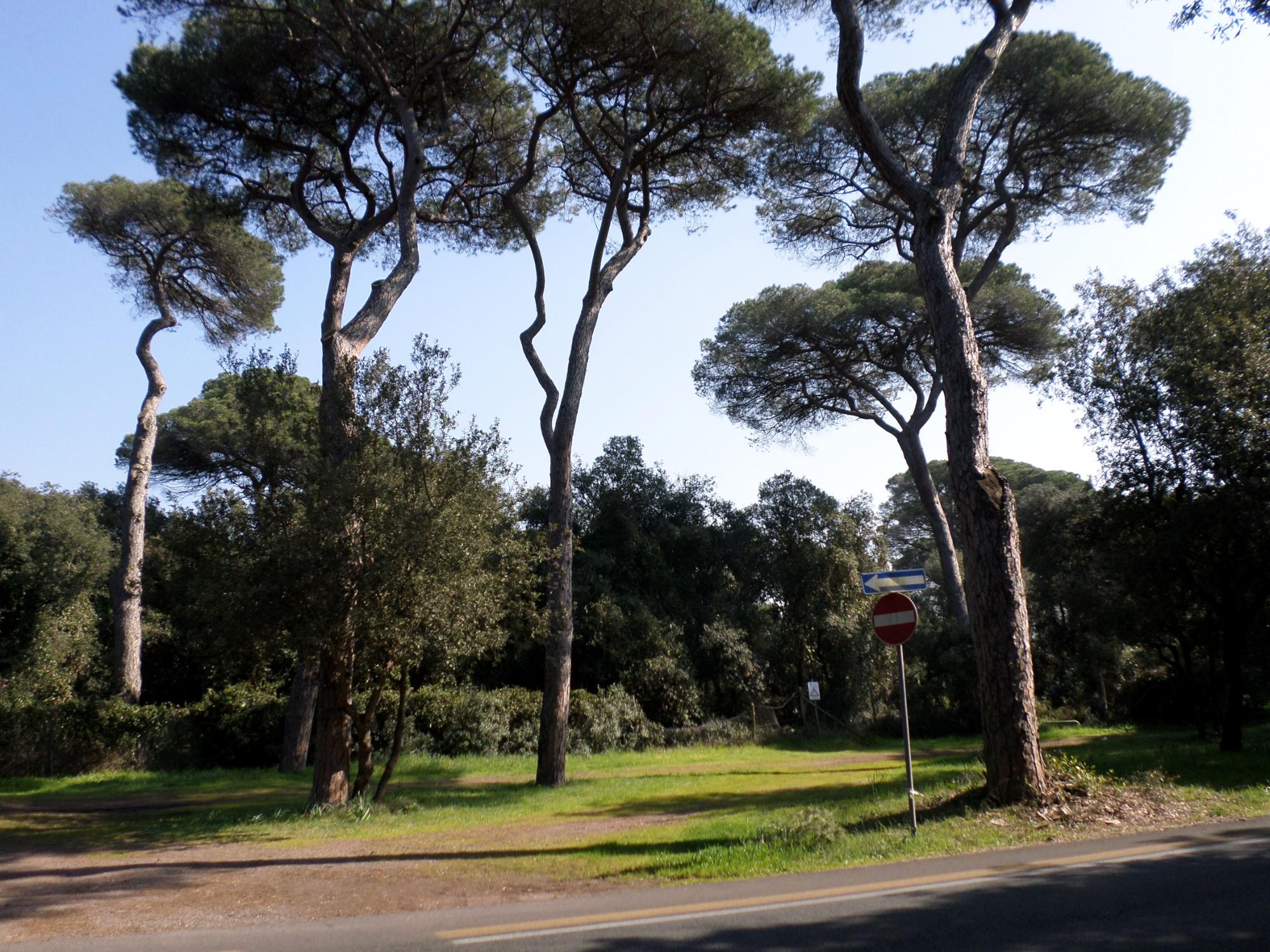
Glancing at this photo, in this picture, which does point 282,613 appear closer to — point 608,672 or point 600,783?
point 600,783

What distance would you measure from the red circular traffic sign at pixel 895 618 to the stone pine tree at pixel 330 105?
28.9ft

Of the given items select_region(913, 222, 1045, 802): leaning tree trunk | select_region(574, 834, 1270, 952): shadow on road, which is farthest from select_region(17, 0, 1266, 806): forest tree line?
select_region(574, 834, 1270, 952): shadow on road

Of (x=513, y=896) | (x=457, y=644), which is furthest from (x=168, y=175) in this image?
(x=513, y=896)

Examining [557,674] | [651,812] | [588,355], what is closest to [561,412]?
[588,355]

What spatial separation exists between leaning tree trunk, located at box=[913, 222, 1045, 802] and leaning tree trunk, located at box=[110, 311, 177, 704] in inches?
702

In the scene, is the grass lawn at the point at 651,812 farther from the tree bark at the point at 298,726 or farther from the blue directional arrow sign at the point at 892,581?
the blue directional arrow sign at the point at 892,581

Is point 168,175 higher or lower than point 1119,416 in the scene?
higher

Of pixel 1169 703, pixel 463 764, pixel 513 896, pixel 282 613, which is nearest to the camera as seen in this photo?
pixel 513 896

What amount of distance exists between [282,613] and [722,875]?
21.6 ft

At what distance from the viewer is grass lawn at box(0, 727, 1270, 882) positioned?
334 inches

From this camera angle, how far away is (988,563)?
10078mm

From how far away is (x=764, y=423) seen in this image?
2933 centimetres

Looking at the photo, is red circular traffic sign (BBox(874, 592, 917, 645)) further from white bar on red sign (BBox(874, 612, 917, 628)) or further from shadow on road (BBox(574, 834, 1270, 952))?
shadow on road (BBox(574, 834, 1270, 952))

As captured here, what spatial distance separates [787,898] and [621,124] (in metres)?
16.4
